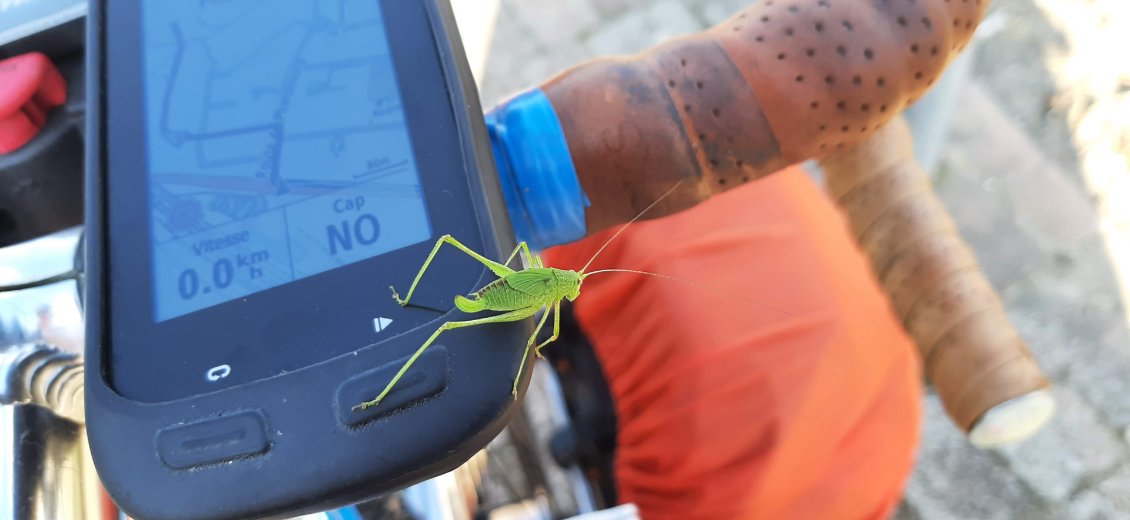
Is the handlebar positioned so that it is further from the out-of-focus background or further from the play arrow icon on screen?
the out-of-focus background

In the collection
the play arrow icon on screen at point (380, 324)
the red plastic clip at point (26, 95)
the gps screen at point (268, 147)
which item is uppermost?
the red plastic clip at point (26, 95)

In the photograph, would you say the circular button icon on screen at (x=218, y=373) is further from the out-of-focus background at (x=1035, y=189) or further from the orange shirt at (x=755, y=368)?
the out-of-focus background at (x=1035, y=189)

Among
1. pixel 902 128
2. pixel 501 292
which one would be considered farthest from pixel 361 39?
pixel 902 128

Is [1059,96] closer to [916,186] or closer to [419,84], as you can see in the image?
[916,186]

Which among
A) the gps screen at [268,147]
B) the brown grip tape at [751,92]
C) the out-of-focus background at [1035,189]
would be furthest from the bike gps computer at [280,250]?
the out-of-focus background at [1035,189]

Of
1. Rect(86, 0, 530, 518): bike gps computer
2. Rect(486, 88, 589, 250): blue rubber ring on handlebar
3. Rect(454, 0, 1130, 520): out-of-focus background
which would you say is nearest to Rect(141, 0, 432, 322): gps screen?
Rect(86, 0, 530, 518): bike gps computer

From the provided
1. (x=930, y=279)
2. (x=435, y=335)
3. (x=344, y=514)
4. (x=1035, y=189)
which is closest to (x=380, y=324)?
(x=435, y=335)

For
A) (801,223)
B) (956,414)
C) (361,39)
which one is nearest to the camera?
(361,39)
